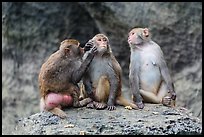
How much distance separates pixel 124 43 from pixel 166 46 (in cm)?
73

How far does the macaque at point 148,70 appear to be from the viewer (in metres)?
8.71

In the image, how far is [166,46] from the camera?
1125 centimetres

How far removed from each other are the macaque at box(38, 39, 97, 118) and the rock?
140 millimetres

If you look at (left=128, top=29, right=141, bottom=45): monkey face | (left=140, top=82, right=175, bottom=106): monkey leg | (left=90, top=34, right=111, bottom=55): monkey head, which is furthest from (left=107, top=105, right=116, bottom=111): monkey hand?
(left=128, top=29, right=141, bottom=45): monkey face

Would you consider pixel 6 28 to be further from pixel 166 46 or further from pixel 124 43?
pixel 166 46

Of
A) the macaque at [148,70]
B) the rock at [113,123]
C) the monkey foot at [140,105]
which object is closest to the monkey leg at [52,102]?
the rock at [113,123]

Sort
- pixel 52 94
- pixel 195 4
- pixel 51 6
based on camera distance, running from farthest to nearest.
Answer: pixel 51 6 → pixel 195 4 → pixel 52 94

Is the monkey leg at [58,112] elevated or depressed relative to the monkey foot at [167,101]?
depressed

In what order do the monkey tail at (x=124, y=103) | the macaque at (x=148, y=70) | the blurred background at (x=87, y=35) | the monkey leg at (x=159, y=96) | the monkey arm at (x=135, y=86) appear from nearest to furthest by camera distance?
the monkey tail at (x=124, y=103)
the monkey arm at (x=135, y=86)
the monkey leg at (x=159, y=96)
the macaque at (x=148, y=70)
the blurred background at (x=87, y=35)

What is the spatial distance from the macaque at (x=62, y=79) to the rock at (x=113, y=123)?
5.5 inches

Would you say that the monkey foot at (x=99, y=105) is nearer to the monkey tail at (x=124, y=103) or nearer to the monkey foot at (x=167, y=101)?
the monkey tail at (x=124, y=103)

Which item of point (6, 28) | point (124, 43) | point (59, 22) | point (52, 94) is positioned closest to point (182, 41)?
point (124, 43)

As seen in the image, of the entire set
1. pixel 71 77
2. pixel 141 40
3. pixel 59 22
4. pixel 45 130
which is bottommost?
pixel 45 130

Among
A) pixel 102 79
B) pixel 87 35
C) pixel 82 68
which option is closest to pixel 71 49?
pixel 82 68
